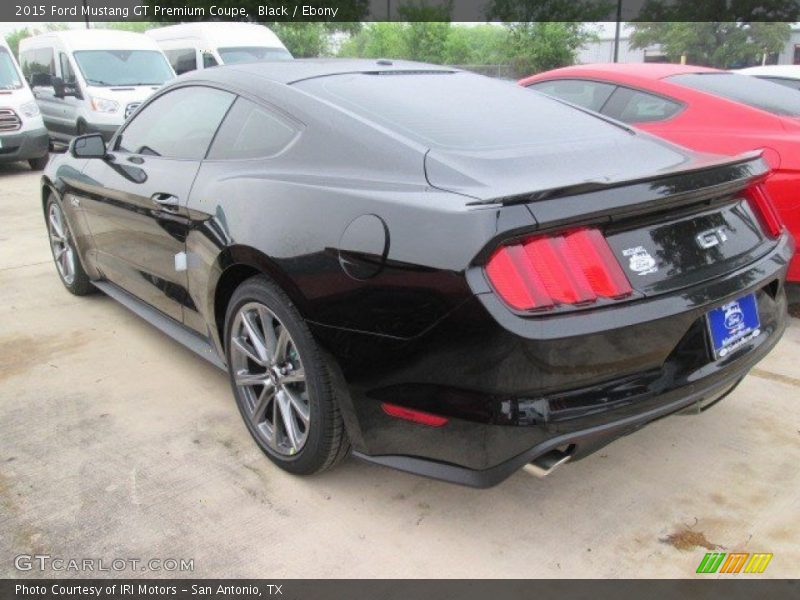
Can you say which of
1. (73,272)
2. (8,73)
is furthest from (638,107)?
(8,73)

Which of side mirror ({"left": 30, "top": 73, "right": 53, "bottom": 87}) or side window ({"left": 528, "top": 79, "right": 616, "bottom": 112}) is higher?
side window ({"left": 528, "top": 79, "right": 616, "bottom": 112})

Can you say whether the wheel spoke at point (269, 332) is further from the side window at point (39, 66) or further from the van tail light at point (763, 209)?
the side window at point (39, 66)

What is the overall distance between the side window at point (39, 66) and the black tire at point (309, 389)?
36.6ft

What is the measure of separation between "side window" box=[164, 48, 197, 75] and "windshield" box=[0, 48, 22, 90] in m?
3.56

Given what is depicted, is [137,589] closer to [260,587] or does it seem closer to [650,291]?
[260,587]

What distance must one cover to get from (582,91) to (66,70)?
9835 millimetres

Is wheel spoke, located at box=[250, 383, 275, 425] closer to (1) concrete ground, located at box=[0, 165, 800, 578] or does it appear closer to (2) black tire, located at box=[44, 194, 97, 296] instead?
(1) concrete ground, located at box=[0, 165, 800, 578]

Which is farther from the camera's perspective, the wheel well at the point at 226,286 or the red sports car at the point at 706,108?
the red sports car at the point at 706,108

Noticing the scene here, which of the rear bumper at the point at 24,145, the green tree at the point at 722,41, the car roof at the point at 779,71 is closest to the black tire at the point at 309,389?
the car roof at the point at 779,71

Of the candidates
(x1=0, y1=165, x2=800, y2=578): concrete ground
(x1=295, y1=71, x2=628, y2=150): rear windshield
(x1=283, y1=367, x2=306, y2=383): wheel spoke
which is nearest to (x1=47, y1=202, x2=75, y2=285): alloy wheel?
(x1=0, y1=165, x2=800, y2=578): concrete ground

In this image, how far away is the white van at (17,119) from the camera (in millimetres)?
10570

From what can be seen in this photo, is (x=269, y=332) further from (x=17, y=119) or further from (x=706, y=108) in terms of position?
(x=17, y=119)

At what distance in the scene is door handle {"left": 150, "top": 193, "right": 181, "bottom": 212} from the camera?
9.91 ft

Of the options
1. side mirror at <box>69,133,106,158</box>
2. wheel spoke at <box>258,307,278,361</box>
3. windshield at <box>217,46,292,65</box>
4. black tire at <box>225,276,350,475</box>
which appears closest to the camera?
black tire at <box>225,276,350,475</box>
